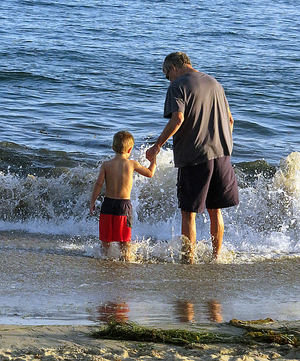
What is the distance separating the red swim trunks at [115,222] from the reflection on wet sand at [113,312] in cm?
125

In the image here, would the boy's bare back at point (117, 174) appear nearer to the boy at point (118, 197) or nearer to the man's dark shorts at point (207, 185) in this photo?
the boy at point (118, 197)

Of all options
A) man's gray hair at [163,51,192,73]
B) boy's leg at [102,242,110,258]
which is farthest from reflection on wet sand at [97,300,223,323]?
man's gray hair at [163,51,192,73]

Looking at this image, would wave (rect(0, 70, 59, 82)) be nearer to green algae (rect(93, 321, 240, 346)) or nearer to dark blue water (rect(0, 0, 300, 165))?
dark blue water (rect(0, 0, 300, 165))

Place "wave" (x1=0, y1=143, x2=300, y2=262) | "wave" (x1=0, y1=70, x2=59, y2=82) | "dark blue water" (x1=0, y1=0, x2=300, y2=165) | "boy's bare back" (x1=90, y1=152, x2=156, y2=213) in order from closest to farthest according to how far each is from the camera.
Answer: "boy's bare back" (x1=90, y1=152, x2=156, y2=213) < "wave" (x1=0, y1=143, x2=300, y2=262) < "dark blue water" (x1=0, y1=0, x2=300, y2=165) < "wave" (x1=0, y1=70, x2=59, y2=82)

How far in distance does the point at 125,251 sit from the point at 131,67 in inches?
386

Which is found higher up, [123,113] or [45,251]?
[123,113]

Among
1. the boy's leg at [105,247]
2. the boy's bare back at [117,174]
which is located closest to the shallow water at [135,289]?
the boy's leg at [105,247]

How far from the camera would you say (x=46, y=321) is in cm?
403

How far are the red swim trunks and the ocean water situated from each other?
21cm

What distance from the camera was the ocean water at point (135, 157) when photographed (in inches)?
191

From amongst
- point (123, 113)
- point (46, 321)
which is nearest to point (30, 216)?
point (46, 321)

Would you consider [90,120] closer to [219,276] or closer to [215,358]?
[219,276]

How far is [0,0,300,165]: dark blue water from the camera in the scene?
11.0m

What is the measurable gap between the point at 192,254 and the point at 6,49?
11446mm
